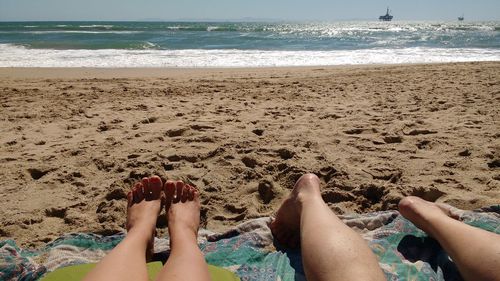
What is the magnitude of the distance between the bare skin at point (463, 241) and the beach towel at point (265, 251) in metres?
0.11

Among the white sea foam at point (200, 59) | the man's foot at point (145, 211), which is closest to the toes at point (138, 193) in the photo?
the man's foot at point (145, 211)

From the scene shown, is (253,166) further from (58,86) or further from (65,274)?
(58,86)

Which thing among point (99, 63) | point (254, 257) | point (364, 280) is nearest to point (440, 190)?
point (254, 257)

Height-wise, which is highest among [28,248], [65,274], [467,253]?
[467,253]

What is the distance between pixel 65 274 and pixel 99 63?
997 centimetres

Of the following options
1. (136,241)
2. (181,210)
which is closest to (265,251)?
(181,210)

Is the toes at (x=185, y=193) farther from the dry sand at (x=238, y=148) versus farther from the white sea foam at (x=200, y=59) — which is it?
the white sea foam at (x=200, y=59)

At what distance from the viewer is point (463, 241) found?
1560mm

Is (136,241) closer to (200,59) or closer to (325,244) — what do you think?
(325,244)

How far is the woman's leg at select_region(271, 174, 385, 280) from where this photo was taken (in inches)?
52.9

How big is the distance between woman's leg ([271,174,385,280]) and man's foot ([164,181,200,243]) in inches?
19.3

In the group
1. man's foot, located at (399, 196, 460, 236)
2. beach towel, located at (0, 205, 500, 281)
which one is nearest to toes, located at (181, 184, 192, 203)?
beach towel, located at (0, 205, 500, 281)

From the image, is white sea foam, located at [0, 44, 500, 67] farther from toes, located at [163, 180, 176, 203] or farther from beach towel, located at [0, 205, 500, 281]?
beach towel, located at [0, 205, 500, 281]

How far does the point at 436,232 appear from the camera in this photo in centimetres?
180
